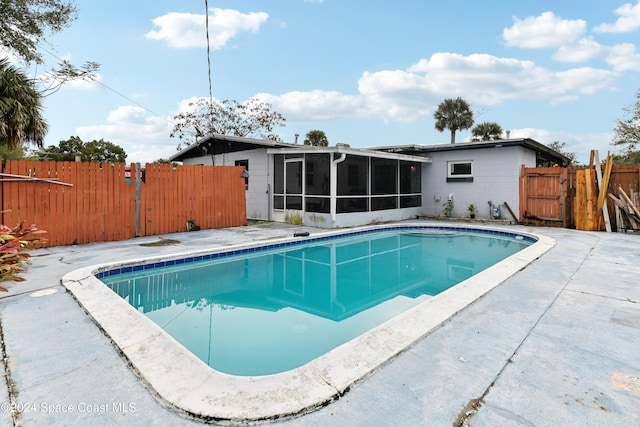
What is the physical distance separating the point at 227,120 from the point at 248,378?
93.6ft

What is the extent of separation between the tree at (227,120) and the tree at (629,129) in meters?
A: 22.9

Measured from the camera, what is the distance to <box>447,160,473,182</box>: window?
1268cm

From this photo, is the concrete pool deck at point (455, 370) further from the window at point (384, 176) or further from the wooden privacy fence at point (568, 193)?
the window at point (384, 176)

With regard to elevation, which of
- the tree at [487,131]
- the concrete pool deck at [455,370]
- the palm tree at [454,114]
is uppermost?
the palm tree at [454,114]

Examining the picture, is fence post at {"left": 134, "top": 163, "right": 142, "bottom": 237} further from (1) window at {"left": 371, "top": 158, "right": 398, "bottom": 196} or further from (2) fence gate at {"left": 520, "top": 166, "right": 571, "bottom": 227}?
(2) fence gate at {"left": 520, "top": 166, "right": 571, "bottom": 227}

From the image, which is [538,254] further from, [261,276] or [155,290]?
[155,290]

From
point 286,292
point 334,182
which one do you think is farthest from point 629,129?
point 286,292

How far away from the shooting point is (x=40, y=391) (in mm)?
2068

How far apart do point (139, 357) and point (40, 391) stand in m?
0.56

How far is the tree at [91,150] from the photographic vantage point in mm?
30109

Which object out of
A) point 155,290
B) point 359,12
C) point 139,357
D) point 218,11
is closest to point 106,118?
point 218,11

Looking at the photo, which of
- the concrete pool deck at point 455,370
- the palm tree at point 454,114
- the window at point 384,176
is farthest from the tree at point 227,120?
the concrete pool deck at point 455,370

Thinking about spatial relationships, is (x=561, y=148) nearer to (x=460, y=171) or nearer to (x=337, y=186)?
(x=460, y=171)

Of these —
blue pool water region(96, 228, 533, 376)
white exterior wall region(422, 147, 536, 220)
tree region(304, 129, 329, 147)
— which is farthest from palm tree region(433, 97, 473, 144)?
blue pool water region(96, 228, 533, 376)
